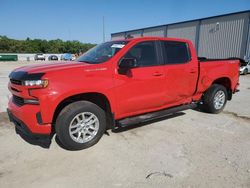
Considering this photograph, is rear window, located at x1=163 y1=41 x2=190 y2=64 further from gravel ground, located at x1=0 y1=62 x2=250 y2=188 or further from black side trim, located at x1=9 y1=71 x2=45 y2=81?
black side trim, located at x1=9 y1=71 x2=45 y2=81

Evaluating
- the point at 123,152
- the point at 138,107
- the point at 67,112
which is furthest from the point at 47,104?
the point at 138,107

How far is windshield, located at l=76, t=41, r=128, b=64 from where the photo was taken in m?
4.21

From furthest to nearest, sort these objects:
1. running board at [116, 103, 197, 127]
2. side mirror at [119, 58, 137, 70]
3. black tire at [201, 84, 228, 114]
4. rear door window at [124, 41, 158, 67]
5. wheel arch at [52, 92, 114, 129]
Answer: black tire at [201, 84, 228, 114]
rear door window at [124, 41, 158, 67]
running board at [116, 103, 197, 127]
side mirror at [119, 58, 137, 70]
wheel arch at [52, 92, 114, 129]

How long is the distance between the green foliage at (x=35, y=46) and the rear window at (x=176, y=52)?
70.1m

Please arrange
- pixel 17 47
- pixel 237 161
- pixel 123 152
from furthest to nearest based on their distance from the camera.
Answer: pixel 17 47
pixel 123 152
pixel 237 161

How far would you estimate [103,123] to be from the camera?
159 inches

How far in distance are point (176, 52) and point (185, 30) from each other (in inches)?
1031

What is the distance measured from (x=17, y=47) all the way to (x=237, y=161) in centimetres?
8630

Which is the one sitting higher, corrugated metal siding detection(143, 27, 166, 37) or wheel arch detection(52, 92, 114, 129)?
corrugated metal siding detection(143, 27, 166, 37)

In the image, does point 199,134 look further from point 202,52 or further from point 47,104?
point 202,52

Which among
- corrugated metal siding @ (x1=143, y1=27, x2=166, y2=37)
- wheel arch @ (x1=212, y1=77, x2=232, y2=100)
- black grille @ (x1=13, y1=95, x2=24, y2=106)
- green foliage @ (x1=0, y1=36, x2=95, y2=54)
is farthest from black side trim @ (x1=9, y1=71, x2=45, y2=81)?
green foliage @ (x1=0, y1=36, x2=95, y2=54)

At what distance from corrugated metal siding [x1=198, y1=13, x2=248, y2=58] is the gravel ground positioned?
21155 mm

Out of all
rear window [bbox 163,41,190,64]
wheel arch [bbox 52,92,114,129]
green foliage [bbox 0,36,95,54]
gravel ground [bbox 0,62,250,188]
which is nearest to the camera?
gravel ground [bbox 0,62,250,188]


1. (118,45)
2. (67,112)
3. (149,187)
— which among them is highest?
(118,45)
